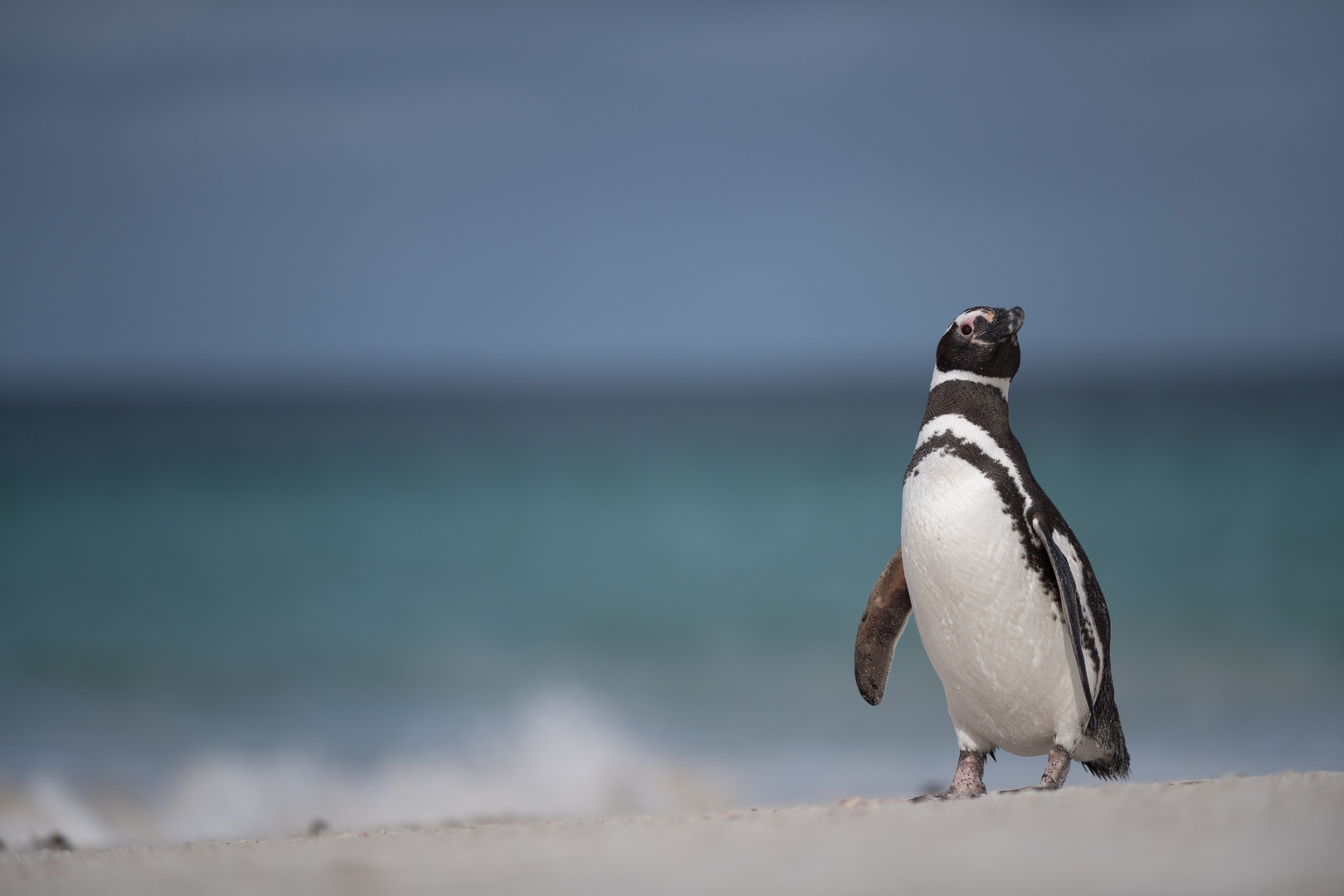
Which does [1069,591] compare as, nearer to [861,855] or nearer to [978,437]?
[978,437]

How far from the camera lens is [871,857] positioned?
175 cm

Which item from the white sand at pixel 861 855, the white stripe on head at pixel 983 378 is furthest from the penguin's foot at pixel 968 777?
the white stripe on head at pixel 983 378

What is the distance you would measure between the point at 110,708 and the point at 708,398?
5497 centimetres

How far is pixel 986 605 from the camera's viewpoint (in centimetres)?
270

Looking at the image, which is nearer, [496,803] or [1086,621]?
[1086,621]

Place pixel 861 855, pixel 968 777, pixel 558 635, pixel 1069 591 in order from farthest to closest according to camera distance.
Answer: pixel 558 635 → pixel 968 777 → pixel 1069 591 → pixel 861 855

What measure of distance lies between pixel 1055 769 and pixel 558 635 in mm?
7629

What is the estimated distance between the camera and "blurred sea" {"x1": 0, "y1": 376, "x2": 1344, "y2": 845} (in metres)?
6.46

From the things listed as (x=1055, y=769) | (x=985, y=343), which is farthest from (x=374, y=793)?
(x=985, y=343)

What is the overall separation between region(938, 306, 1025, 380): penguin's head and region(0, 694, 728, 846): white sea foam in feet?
12.7

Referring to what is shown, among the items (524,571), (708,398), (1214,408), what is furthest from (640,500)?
(708,398)

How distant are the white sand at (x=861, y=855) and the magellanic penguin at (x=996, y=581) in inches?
20.0

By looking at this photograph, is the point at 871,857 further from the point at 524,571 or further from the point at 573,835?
the point at 524,571

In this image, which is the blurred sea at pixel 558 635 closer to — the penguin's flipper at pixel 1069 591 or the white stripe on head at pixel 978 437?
the penguin's flipper at pixel 1069 591
